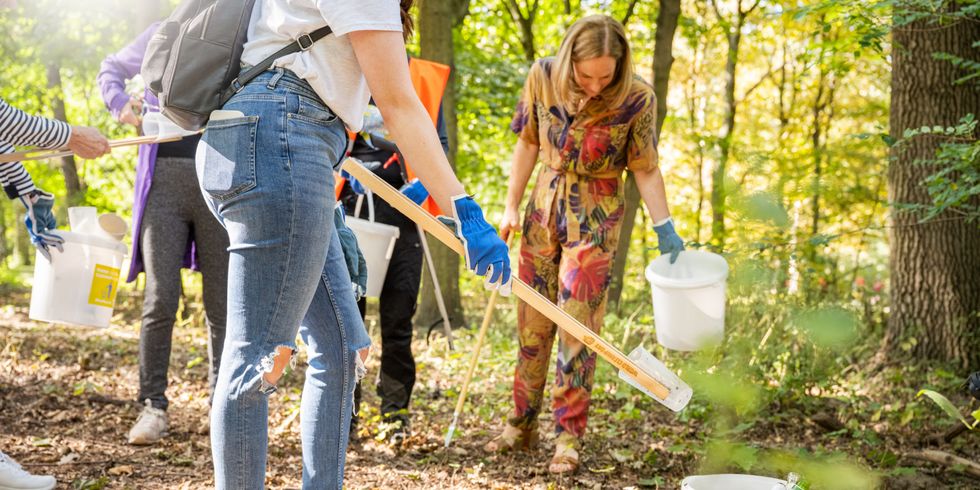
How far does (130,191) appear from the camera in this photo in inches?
540

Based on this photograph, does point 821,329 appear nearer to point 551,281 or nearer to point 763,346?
point 551,281

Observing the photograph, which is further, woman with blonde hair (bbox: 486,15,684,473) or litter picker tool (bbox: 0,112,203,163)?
woman with blonde hair (bbox: 486,15,684,473)

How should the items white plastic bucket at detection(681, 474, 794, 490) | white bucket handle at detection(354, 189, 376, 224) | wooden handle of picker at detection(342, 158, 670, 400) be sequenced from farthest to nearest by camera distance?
white bucket handle at detection(354, 189, 376, 224) < white plastic bucket at detection(681, 474, 794, 490) < wooden handle of picker at detection(342, 158, 670, 400)

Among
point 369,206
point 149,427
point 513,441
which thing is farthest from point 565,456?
point 149,427

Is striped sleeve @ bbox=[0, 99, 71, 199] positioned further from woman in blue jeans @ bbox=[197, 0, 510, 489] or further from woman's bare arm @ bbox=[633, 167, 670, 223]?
woman's bare arm @ bbox=[633, 167, 670, 223]

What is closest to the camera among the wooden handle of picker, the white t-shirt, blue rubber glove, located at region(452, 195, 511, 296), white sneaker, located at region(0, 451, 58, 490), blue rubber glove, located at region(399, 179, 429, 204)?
the white t-shirt

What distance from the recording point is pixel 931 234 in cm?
479

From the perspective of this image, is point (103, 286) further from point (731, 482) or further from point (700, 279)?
point (731, 482)

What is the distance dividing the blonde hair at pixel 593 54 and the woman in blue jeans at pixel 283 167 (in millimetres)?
1594

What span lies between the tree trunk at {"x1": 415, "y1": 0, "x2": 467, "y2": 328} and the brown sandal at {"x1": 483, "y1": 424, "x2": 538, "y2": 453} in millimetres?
2927

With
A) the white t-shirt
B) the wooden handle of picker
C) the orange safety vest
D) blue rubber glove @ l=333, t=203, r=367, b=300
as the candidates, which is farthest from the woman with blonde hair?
the white t-shirt

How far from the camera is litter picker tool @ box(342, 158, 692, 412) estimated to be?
85.1 inches

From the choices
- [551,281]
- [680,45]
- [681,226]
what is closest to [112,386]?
[551,281]

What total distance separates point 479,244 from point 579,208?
1.56m
